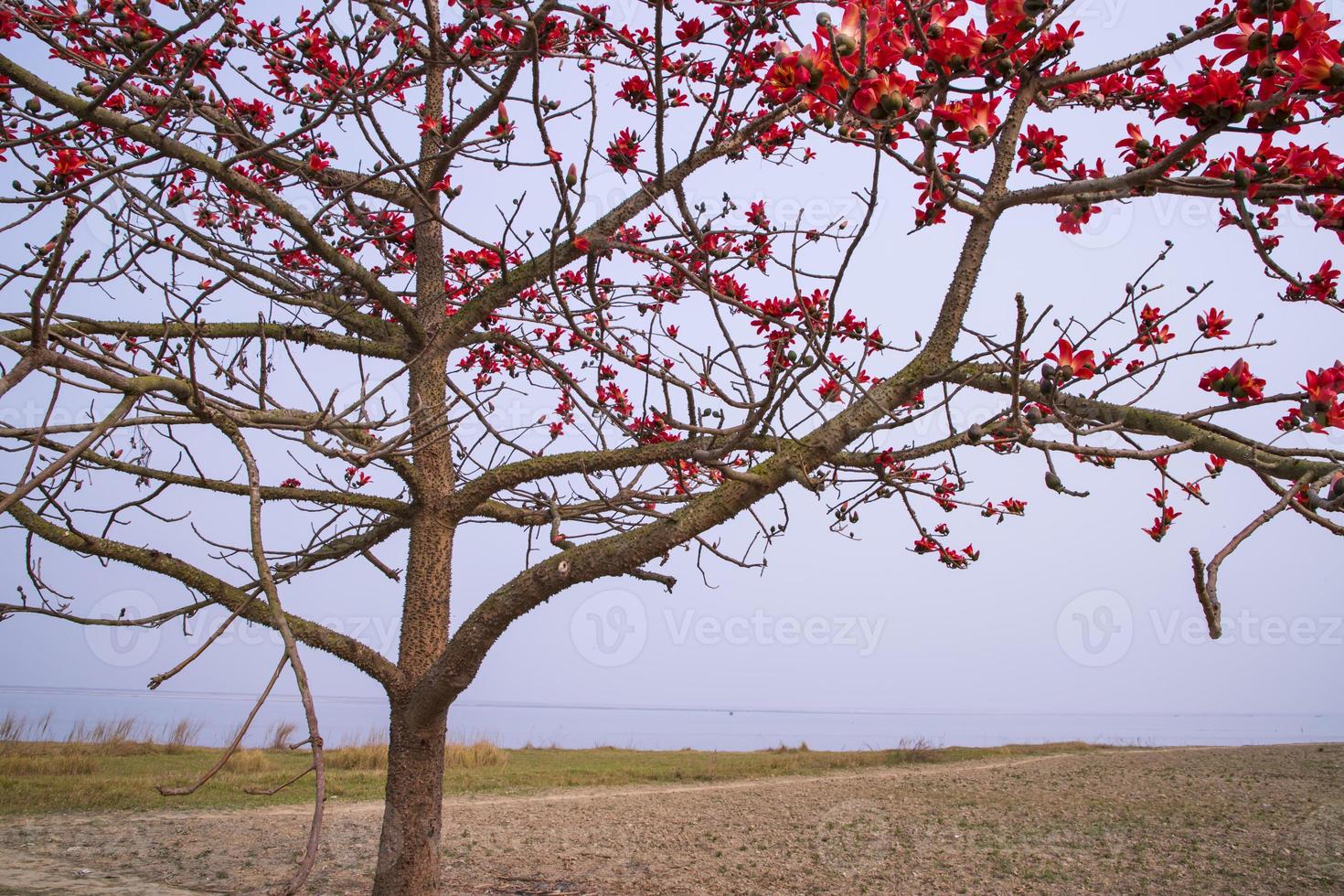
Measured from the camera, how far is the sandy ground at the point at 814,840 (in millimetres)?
4797

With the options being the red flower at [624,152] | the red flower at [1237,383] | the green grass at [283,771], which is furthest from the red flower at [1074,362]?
the green grass at [283,771]

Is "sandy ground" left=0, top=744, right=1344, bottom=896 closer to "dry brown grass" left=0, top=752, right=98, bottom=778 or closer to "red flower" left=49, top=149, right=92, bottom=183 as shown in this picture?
"dry brown grass" left=0, top=752, right=98, bottom=778

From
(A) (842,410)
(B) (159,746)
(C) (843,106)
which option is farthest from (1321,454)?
(B) (159,746)

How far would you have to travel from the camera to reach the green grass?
24.8ft

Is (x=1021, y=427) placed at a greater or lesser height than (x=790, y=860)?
greater

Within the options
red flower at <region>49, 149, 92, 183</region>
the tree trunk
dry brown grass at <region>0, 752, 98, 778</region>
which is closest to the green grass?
dry brown grass at <region>0, 752, 98, 778</region>

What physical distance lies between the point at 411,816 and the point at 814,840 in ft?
10.7

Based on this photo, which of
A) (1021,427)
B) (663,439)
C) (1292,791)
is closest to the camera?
(1021,427)

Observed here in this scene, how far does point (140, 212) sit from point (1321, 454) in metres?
3.76

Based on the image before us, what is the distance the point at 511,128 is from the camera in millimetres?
3338

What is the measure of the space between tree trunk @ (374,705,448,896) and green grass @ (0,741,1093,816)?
343 cm

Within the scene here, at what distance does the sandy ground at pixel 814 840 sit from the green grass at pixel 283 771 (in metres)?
0.72

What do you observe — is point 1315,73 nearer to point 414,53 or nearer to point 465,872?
point 414,53

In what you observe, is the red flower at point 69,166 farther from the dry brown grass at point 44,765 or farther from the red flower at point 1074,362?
the dry brown grass at point 44,765
